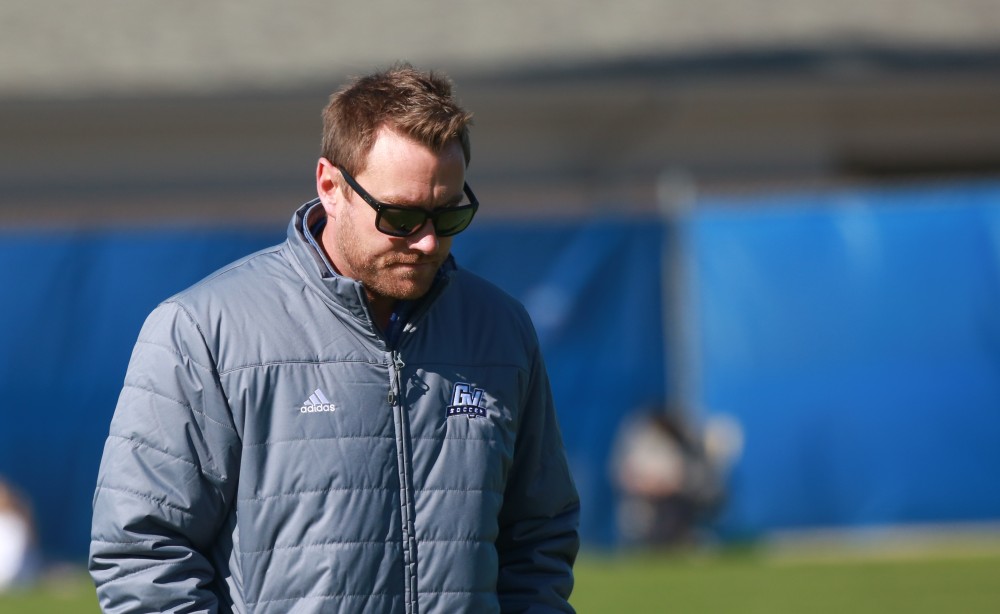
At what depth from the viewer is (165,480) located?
9.37ft

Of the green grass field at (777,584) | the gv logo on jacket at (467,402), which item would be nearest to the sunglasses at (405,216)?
the gv logo on jacket at (467,402)

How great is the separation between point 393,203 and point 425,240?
10cm

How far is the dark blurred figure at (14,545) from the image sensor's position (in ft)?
35.0

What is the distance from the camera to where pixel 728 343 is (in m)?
12.0

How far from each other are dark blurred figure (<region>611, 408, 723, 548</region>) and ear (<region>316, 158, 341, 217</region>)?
27.6ft

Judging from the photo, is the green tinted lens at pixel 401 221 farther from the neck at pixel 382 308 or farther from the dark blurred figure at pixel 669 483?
the dark blurred figure at pixel 669 483

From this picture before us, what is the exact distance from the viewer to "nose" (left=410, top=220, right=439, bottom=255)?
300 centimetres

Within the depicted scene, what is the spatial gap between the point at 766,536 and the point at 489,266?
9.89 ft

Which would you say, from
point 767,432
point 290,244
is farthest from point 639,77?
point 290,244

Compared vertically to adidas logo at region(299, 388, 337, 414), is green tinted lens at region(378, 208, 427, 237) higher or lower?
higher

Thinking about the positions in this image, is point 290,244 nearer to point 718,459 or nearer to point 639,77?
point 718,459

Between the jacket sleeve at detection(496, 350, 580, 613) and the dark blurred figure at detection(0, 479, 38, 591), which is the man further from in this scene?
the dark blurred figure at detection(0, 479, 38, 591)

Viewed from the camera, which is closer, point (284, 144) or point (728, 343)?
point (728, 343)

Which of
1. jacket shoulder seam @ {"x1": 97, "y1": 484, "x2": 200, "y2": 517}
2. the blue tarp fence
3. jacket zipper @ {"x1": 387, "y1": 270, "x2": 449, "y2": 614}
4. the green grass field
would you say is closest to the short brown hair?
jacket zipper @ {"x1": 387, "y1": 270, "x2": 449, "y2": 614}
